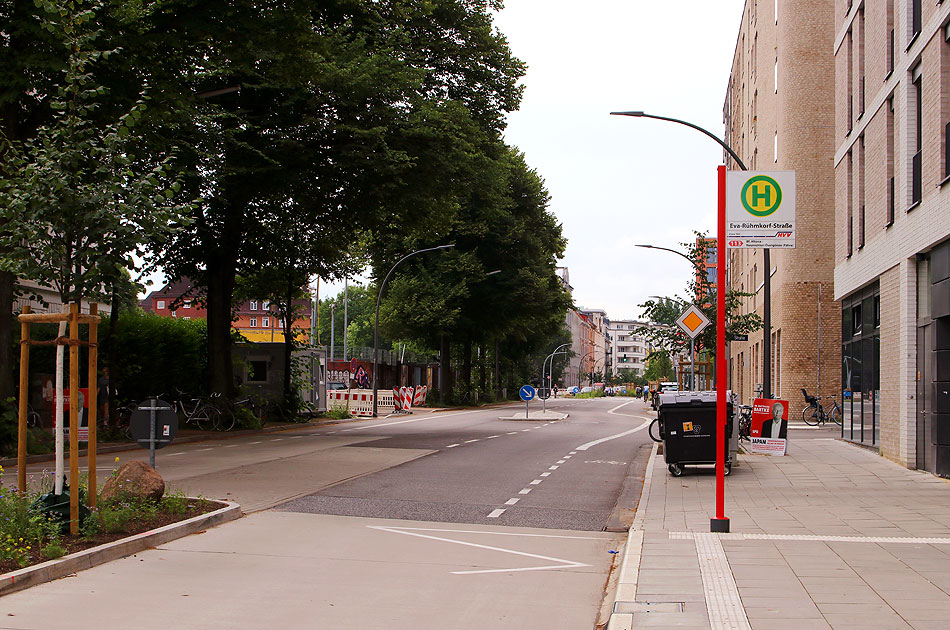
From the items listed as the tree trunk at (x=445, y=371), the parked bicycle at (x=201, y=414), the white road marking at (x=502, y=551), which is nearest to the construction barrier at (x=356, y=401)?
the tree trunk at (x=445, y=371)

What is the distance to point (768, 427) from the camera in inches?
685

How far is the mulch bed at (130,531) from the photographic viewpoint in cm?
764

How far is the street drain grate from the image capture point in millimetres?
6266

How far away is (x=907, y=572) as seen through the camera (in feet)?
25.0

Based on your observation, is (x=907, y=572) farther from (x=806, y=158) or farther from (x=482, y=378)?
(x=482, y=378)

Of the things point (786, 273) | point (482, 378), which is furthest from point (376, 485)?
point (482, 378)

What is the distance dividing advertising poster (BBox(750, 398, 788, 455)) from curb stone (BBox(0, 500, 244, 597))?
28.8 feet

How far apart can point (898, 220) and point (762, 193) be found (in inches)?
324

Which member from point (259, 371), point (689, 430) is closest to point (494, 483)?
point (689, 430)

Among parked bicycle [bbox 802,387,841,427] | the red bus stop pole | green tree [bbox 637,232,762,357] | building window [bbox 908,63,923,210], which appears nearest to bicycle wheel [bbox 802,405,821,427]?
parked bicycle [bbox 802,387,841,427]

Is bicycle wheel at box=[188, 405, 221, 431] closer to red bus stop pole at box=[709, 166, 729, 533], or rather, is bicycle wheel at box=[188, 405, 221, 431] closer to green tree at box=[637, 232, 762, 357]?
green tree at box=[637, 232, 762, 357]

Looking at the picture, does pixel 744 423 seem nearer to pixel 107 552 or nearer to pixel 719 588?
pixel 719 588

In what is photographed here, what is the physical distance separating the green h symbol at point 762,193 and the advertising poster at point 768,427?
19.7 feet

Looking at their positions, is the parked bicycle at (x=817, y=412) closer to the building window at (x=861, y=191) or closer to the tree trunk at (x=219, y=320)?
the building window at (x=861, y=191)
